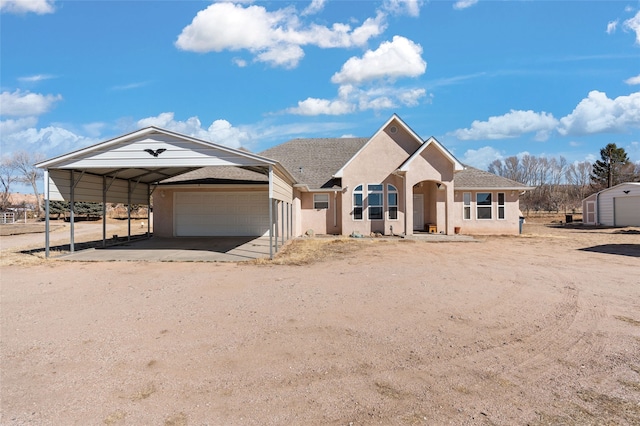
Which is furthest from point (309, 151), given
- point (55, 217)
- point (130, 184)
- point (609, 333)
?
point (55, 217)

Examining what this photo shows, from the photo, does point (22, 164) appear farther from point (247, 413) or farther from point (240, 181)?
point (247, 413)

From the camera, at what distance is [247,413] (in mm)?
3090

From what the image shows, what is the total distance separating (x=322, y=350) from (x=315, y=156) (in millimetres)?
19819

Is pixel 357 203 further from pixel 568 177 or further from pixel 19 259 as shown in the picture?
pixel 568 177

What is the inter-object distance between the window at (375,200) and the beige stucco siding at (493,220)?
4.42 metres

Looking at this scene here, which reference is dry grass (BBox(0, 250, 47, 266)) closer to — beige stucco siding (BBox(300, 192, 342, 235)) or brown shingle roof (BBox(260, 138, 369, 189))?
beige stucco siding (BBox(300, 192, 342, 235))

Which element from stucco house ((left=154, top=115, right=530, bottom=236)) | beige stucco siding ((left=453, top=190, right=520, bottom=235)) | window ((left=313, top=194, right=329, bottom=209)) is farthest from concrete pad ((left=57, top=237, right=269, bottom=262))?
beige stucco siding ((left=453, top=190, right=520, bottom=235))

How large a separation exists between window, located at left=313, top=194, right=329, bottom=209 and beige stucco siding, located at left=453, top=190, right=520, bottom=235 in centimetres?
722

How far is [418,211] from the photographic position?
22000 mm

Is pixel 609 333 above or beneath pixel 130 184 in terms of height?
beneath

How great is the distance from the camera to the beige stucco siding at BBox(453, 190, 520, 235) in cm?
2091

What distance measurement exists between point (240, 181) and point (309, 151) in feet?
22.3

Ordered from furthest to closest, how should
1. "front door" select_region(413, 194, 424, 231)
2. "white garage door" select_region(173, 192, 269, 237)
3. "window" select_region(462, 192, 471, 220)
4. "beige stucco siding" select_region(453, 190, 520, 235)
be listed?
1. "front door" select_region(413, 194, 424, 231)
2. "window" select_region(462, 192, 471, 220)
3. "beige stucco siding" select_region(453, 190, 520, 235)
4. "white garage door" select_region(173, 192, 269, 237)

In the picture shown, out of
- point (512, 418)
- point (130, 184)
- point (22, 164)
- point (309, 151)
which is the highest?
point (22, 164)
